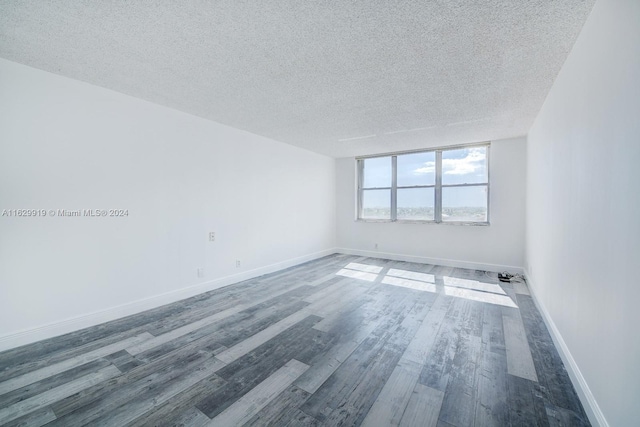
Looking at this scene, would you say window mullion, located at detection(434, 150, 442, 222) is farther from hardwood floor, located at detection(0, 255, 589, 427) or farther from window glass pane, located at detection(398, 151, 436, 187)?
hardwood floor, located at detection(0, 255, 589, 427)

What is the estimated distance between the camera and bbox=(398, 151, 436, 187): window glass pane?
Result: 18.6ft

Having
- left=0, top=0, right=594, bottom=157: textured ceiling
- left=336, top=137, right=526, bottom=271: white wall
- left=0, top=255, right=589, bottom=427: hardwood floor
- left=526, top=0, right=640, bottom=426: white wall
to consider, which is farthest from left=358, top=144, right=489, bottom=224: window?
left=526, top=0, right=640, bottom=426: white wall

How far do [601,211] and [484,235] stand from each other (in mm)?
3966

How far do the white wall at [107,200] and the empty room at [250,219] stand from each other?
19 mm

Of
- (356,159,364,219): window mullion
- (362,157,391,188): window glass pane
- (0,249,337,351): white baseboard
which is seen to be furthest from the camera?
(356,159,364,219): window mullion

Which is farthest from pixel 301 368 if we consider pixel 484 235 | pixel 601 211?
pixel 484 235

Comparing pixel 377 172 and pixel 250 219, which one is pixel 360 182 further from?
pixel 250 219

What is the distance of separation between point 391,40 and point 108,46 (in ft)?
7.40

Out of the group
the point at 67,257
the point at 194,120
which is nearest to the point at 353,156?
the point at 194,120

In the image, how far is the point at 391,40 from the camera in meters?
1.99

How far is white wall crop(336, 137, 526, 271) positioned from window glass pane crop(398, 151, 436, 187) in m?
0.99

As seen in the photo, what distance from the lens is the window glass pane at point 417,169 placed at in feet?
18.6

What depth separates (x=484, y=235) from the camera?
5117 mm

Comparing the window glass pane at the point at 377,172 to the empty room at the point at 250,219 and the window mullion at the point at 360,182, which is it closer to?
the window mullion at the point at 360,182
